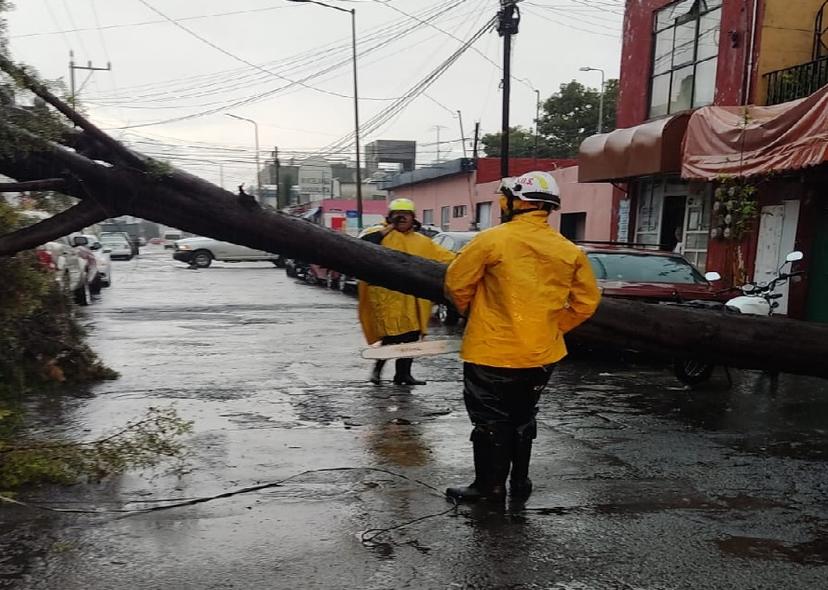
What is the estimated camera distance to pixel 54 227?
4273mm

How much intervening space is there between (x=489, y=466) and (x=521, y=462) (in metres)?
0.25

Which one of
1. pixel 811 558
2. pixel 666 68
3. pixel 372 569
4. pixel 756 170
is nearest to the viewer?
pixel 372 569

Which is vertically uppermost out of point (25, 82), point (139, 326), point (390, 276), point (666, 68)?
point (666, 68)

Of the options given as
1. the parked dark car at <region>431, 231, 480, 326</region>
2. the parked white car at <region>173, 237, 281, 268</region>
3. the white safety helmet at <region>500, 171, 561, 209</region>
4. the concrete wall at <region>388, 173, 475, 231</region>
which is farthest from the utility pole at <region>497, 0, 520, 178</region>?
the parked white car at <region>173, 237, 281, 268</region>

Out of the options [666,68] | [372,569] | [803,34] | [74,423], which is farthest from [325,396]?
[666,68]

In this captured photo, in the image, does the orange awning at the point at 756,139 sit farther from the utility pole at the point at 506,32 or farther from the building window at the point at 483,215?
the building window at the point at 483,215

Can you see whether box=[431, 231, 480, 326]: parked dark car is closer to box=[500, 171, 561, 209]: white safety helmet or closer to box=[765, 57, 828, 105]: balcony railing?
box=[765, 57, 828, 105]: balcony railing

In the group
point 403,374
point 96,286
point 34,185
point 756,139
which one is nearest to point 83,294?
point 96,286

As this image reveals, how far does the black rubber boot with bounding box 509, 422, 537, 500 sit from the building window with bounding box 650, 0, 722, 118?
12.4 metres

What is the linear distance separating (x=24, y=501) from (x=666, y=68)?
1541 cm

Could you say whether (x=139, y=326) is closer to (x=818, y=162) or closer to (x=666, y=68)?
(x=818, y=162)

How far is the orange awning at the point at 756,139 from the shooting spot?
32.0 ft

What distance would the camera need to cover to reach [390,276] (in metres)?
4.56

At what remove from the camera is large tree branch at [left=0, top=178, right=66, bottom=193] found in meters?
4.05
